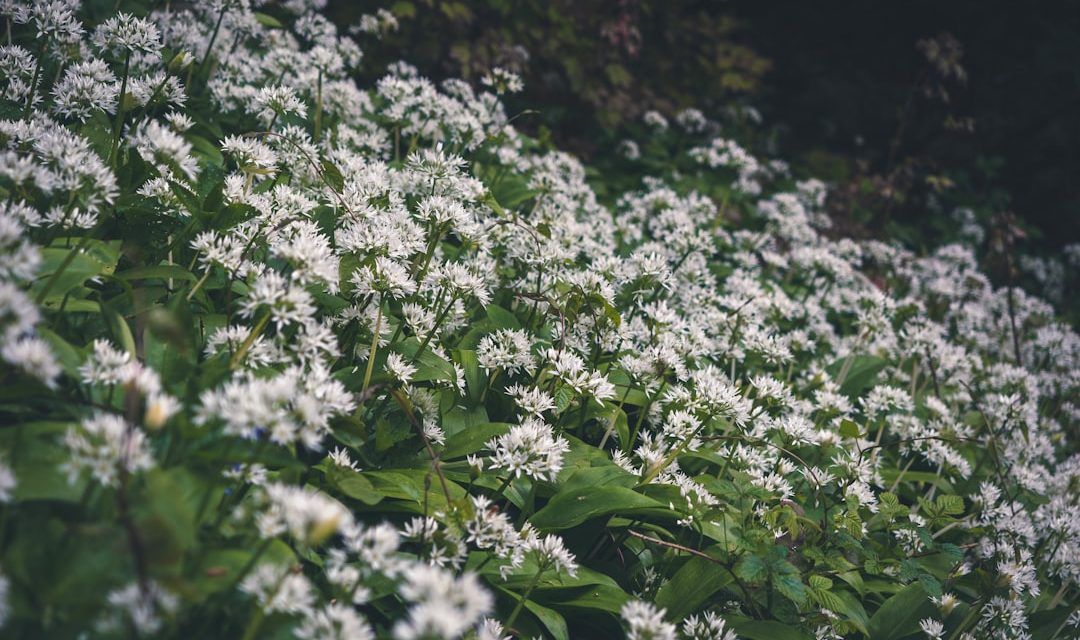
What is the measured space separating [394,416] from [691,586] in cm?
109

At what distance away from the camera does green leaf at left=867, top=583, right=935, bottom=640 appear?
8.63ft

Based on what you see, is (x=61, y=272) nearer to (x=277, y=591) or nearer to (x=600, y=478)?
(x=277, y=591)

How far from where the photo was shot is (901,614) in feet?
8.69

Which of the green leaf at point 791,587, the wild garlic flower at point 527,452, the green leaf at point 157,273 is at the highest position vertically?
the green leaf at point 157,273

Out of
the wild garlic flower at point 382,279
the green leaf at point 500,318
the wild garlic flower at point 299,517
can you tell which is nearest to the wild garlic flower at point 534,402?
the wild garlic flower at point 382,279

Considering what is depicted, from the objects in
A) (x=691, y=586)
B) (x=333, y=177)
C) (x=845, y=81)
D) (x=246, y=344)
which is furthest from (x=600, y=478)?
(x=845, y=81)

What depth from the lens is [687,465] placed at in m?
2.96

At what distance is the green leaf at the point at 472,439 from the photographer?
2.42 metres

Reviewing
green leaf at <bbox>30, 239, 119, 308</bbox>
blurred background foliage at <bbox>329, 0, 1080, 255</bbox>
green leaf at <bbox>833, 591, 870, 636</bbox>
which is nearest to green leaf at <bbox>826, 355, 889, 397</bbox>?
green leaf at <bbox>833, 591, 870, 636</bbox>

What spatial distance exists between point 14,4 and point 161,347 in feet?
4.95

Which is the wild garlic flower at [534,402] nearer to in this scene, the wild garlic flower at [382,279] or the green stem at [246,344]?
the wild garlic flower at [382,279]

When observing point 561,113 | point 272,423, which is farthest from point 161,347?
point 561,113

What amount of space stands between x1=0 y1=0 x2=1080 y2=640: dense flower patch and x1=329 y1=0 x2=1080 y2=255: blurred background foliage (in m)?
2.50

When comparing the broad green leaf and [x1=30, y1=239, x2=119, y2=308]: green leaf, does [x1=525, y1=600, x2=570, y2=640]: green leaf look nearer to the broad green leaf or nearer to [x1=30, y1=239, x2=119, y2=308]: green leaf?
the broad green leaf
